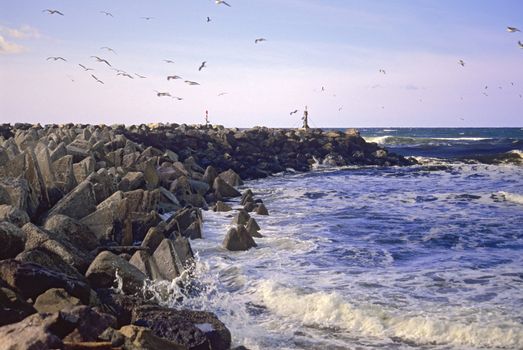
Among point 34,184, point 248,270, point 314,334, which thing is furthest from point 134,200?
point 314,334

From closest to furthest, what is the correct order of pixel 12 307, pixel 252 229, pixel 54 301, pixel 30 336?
pixel 30 336 < pixel 12 307 < pixel 54 301 < pixel 252 229

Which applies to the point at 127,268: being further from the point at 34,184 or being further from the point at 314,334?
the point at 34,184

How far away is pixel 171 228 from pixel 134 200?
0.84 metres

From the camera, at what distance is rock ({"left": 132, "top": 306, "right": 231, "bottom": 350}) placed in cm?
460

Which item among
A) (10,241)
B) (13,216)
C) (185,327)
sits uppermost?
(13,216)

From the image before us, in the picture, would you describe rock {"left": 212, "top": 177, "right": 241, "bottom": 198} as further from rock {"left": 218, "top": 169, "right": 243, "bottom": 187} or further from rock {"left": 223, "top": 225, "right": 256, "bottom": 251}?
rock {"left": 223, "top": 225, "right": 256, "bottom": 251}

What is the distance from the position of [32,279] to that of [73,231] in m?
2.19

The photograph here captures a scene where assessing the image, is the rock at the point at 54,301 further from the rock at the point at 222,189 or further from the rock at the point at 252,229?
the rock at the point at 222,189

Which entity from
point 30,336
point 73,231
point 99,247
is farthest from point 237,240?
point 30,336

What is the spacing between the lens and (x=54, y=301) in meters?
4.66

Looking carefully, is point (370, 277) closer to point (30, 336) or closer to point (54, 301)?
point (54, 301)

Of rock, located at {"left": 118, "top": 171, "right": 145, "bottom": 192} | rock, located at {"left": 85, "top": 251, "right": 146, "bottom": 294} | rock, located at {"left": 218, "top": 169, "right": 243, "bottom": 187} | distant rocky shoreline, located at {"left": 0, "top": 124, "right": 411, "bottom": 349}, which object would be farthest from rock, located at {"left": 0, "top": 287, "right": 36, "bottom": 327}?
rock, located at {"left": 218, "top": 169, "right": 243, "bottom": 187}

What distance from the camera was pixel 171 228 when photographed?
897 centimetres

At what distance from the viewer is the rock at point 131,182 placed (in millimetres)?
11101
